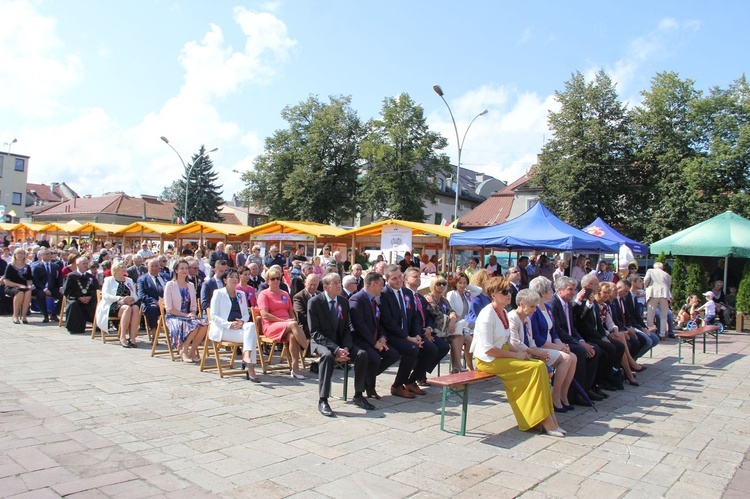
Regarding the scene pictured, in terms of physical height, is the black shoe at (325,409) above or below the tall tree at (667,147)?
below

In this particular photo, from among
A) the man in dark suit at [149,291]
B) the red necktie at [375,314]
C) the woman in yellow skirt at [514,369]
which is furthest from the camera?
the man in dark suit at [149,291]

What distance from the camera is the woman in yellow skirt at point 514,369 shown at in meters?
5.47

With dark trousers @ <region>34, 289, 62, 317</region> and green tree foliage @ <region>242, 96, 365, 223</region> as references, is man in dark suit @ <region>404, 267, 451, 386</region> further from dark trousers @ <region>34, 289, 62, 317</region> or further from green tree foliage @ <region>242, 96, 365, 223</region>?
green tree foliage @ <region>242, 96, 365, 223</region>

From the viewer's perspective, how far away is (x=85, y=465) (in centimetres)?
413

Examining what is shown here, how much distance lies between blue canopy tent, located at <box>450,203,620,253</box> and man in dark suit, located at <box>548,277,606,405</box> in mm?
6471

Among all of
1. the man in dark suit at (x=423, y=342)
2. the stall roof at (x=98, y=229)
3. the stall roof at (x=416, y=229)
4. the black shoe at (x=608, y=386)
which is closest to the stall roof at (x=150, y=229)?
the stall roof at (x=98, y=229)

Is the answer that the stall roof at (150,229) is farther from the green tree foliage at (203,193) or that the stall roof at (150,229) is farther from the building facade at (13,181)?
the building facade at (13,181)

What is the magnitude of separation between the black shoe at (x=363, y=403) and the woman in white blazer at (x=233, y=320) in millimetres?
1544

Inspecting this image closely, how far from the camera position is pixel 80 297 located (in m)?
10.4

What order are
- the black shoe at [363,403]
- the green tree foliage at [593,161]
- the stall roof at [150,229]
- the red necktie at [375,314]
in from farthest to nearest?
1. the green tree foliage at [593,161]
2. the stall roof at [150,229]
3. the red necktie at [375,314]
4. the black shoe at [363,403]

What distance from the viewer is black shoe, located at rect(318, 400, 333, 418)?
5797 mm

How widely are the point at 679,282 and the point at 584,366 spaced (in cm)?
1176

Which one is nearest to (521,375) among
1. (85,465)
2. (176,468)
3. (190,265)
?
(176,468)

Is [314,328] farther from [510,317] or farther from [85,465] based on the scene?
[85,465]
